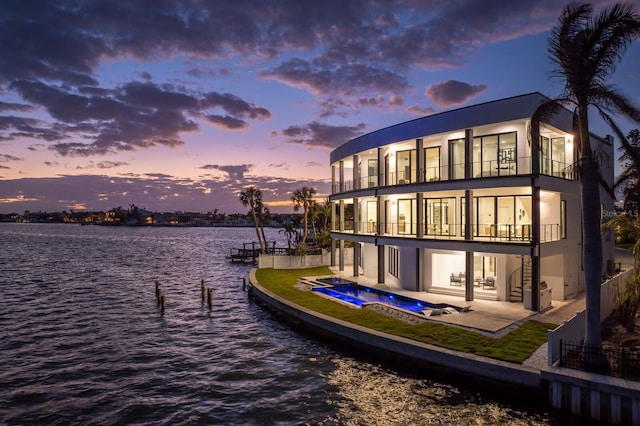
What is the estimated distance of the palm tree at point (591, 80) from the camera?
13.1 metres

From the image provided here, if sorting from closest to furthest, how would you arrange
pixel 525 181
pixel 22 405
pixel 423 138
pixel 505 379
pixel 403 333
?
pixel 505 379 < pixel 22 405 < pixel 403 333 < pixel 525 181 < pixel 423 138

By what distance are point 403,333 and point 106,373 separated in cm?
1376

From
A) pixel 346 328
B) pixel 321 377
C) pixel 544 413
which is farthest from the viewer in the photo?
pixel 346 328

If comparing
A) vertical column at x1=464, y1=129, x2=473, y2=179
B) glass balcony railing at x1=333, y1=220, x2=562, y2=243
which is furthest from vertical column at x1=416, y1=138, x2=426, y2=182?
glass balcony railing at x1=333, y1=220, x2=562, y2=243

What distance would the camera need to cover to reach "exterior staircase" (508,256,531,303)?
24.1 m

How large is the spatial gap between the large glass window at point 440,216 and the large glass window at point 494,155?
132 inches

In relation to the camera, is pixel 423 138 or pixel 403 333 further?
pixel 423 138

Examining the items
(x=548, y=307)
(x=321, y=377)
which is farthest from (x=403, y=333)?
(x=548, y=307)

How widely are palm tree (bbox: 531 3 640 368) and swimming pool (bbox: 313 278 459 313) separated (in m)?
9.41

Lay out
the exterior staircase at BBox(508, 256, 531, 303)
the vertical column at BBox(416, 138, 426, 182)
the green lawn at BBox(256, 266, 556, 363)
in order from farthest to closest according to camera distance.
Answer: the vertical column at BBox(416, 138, 426, 182)
the exterior staircase at BBox(508, 256, 531, 303)
the green lawn at BBox(256, 266, 556, 363)

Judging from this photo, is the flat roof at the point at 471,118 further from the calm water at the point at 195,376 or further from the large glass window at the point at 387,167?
the calm water at the point at 195,376

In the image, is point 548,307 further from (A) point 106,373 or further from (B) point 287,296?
(A) point 106,373

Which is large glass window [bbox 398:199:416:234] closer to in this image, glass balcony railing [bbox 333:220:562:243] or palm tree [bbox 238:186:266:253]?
glass balcony railing [bbox 333:220:562:243]

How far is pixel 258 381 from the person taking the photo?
56.3 ft
